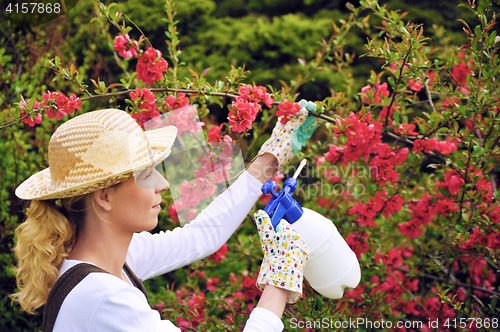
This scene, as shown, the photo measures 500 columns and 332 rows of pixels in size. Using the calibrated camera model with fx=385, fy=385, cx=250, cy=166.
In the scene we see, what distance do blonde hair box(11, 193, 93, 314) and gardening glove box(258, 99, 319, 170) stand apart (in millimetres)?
668

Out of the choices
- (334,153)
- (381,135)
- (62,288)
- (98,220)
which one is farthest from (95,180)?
(381,135)

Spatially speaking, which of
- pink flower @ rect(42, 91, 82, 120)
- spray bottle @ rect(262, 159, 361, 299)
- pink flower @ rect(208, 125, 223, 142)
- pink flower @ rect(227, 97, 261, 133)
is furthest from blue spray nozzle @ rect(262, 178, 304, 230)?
pink flower @ rect(42, 91, 82, 120)

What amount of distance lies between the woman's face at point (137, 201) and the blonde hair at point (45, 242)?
10 cm

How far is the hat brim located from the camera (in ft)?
3.51

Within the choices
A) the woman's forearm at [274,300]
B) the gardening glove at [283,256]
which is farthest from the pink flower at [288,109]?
the woman's forearm at [274,300]

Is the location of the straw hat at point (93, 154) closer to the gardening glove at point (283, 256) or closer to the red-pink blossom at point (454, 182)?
the gardening glove at point (283, 256)

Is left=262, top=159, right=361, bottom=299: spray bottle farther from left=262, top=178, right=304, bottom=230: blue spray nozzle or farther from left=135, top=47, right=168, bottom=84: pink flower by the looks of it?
left=135, top=47, right=168, bottom=84: pink flower

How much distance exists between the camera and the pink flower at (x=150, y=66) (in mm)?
1652

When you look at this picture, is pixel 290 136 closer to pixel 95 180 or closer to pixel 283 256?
pixel 283 256

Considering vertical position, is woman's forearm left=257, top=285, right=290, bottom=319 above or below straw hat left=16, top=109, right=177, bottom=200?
below

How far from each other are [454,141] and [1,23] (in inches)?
150

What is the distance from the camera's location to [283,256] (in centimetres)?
112

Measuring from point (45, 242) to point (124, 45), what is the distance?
960 millimetres

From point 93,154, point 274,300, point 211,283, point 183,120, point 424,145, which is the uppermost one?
point 93,154
